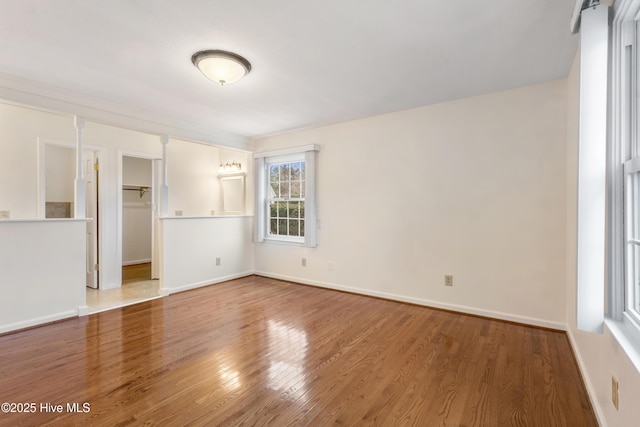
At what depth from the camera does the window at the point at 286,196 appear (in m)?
4.62

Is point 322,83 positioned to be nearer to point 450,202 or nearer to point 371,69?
point 371,69

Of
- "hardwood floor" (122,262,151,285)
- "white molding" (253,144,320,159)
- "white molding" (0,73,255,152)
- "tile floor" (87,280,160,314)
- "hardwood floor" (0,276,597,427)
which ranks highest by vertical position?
"white molding" (0,73,255,152)

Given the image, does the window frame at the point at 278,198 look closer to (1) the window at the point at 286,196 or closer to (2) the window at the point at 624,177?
(1) the window at the point at 286,196

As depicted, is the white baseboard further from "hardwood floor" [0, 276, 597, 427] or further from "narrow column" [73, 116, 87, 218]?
"narrow column" [73, 116, 87, 218]

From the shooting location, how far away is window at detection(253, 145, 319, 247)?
15.2 feet

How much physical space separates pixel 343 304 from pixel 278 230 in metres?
2.01

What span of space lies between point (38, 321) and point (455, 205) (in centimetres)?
463

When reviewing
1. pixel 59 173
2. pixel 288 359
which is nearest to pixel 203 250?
pixel 59 173

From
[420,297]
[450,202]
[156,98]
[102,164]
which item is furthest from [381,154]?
[102,164]

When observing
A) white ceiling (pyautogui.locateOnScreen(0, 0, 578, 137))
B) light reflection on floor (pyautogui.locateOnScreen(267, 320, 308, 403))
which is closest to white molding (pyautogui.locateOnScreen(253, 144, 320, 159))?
white ceiling (pyautogui.locateOnScreen(0, 0, 578, 137))

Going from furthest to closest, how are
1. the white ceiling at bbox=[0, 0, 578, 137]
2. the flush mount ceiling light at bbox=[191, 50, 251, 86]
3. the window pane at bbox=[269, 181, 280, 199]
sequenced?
1. the window pane at bbox=[269, 181, 280, 199]
2. the flush mount ceiling light at bbox=[191, 50, 251, 86]
3. the white ceiling at bbox=[0, 0, 578, 137]

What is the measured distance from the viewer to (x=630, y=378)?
4.06ft

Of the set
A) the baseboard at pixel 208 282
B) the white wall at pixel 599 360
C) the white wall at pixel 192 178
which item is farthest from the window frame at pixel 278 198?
the white wall at pixel 599 360

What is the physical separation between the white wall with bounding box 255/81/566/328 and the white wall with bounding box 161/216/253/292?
4.61 ft
